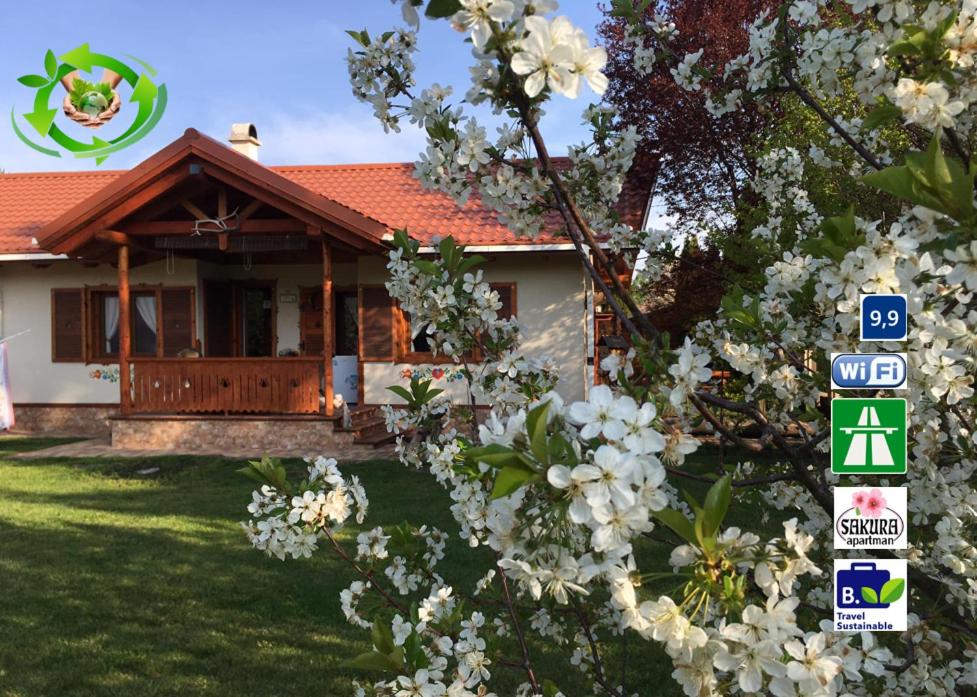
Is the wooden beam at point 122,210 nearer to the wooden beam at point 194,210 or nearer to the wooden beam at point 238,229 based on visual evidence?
the wooden beam at point 238,229

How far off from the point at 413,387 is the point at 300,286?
11979mm

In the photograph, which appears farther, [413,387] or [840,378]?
[413,387]

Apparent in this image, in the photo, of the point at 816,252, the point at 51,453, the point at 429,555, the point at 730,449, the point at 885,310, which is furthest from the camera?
the point at 51,453

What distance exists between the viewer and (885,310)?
129 centimetres

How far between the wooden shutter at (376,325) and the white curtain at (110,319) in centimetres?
410

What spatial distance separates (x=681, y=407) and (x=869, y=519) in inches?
22.2

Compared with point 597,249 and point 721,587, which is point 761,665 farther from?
point 597,249

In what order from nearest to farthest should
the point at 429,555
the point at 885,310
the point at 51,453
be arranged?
the point at 885,310, the point at 429,555, the point at 51,453

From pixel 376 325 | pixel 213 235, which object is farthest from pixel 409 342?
pixel 213 235

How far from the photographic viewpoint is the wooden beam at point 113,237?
444 inches

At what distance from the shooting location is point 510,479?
3.69 feet

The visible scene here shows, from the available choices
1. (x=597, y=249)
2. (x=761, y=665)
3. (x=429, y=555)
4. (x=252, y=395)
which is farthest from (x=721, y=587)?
(x=252, y=395)

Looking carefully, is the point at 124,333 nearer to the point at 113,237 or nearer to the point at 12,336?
the point at 113,237

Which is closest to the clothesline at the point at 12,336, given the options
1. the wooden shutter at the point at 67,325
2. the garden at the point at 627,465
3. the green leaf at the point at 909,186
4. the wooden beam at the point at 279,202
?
the wooden shutter at the point at 67,325
